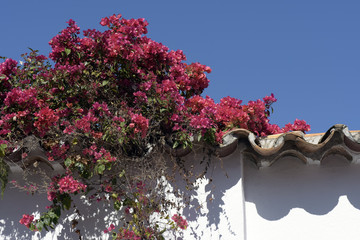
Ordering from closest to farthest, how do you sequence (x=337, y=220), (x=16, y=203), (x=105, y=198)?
(x=337, y=220) → (x=105, y=198) → (x=16, y=203)

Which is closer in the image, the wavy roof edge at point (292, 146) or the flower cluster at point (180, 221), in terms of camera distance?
the wavy roof edge at point (292, 146)

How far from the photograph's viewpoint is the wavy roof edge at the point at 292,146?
584 cm

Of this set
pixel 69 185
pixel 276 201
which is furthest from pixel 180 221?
pixel 69 185

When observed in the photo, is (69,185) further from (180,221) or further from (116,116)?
(180,221)

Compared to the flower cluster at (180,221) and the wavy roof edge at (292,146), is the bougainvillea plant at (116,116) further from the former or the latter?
the wavy roof edge at (292,146)

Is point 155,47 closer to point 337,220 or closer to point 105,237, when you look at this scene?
point 105,237

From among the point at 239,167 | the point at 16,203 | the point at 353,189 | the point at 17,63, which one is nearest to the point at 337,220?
the point at 353,189

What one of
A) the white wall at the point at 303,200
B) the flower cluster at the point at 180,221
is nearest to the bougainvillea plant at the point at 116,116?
the flower cluster at the point at 180,221

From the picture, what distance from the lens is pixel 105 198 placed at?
643 centimetres

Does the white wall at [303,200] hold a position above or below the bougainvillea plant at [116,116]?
below

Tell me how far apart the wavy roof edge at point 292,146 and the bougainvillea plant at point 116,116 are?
0.19 meters

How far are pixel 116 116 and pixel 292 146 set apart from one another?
2039mm

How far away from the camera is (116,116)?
20.5 feet

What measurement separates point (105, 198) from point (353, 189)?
2872mm
